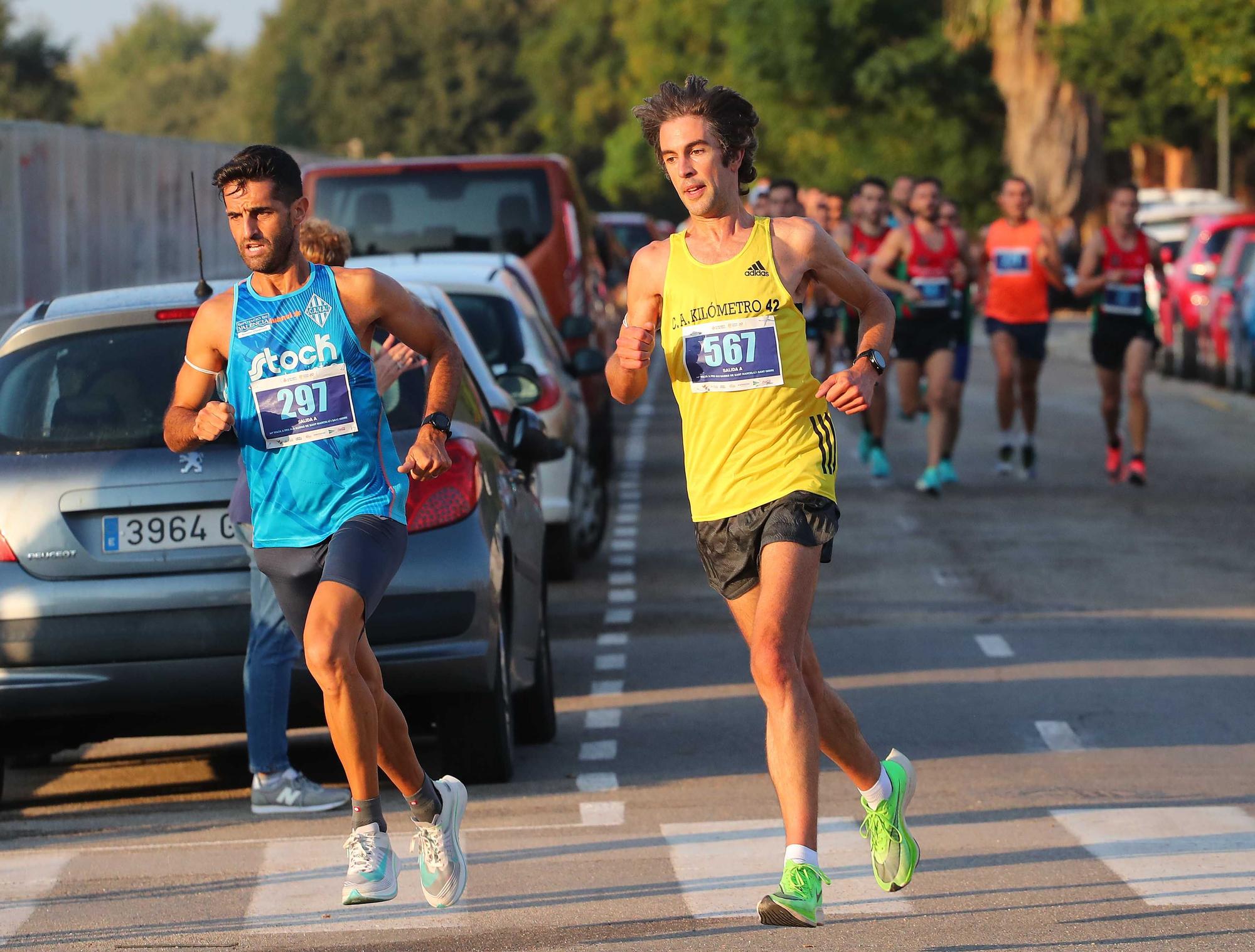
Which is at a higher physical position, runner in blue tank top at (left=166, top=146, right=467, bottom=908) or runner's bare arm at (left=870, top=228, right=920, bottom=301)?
runner in blue tank top at (left=166, top=146, right=467, bottom=908)

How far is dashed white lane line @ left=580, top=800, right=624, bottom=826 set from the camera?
7.42m

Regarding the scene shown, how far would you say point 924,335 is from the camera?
1716 centimetres

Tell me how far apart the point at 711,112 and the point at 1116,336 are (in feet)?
38.1

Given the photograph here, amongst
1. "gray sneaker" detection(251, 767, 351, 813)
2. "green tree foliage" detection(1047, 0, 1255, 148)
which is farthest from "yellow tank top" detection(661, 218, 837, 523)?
"green tree foliage" detection(1047, 0, 1255, 148)

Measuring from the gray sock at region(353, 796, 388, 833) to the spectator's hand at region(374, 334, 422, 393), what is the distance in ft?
3.40

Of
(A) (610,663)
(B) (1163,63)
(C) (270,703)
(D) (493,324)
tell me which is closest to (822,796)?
(C) (270,703)

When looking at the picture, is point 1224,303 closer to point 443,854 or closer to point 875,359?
point 875,359

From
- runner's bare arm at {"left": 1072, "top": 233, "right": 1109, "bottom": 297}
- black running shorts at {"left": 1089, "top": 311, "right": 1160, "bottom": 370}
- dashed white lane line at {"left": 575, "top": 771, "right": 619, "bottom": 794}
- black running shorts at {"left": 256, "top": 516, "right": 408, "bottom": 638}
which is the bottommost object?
dashed white lane line at {"left": 575, "top": 771, "right": 619, "bottom": 794}

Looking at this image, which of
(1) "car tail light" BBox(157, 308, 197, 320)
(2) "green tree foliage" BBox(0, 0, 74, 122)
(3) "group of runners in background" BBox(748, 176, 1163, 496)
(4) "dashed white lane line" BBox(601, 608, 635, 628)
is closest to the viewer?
(1) "car tail light" BBox(157, 308, 197, 320)

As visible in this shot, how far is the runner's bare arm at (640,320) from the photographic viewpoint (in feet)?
19.9

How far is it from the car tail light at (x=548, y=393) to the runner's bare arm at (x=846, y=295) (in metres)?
6.44

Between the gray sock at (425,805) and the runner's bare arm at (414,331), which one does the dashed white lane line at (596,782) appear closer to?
the gray sock at (425,805)

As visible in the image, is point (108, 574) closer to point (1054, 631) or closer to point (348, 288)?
point (348, 288)

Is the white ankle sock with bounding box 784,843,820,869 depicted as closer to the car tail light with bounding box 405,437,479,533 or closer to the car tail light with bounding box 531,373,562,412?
the car tail light with bounding box 405,437,479,533
